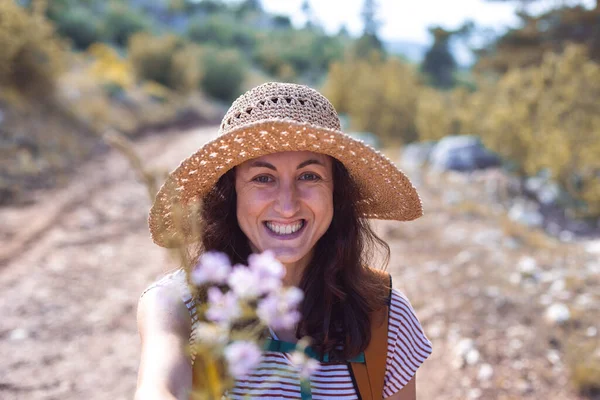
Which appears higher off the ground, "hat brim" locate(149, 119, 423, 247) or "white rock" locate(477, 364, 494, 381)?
"hat brim" locate(149, 119, 423, 247)

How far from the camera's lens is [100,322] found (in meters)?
4.41

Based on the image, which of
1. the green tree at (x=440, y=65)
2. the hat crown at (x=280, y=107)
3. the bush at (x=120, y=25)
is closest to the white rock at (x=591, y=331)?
the hat crown at (x=280, y=107)

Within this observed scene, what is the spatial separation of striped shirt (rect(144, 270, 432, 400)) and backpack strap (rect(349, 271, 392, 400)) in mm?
22

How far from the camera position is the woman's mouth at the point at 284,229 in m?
1.47

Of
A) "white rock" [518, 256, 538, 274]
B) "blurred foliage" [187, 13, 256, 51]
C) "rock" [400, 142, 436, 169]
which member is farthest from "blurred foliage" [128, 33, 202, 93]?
"blurred foliage" [187, 13, 256, 51]

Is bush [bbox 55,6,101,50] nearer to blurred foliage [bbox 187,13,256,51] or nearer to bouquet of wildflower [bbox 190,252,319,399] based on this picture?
blurred foliage [bbox 187,13,256,51]

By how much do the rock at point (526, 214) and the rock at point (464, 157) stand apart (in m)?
1.96

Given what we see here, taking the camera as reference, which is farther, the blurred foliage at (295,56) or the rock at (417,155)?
the blurred foliage at (295,56)

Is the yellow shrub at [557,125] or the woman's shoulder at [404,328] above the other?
the yellow shrub at [557,125]

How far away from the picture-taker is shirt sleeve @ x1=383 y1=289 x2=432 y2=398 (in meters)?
1.59

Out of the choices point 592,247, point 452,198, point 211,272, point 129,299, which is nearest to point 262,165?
point 211,272

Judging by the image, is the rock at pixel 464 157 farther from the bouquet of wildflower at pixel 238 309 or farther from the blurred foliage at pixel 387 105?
the bouquet of wildflower at pixel 238 309

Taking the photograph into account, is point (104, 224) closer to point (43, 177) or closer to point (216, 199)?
point (43, 177)

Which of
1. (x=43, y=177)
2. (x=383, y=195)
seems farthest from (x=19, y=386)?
(x=43, y=177)
